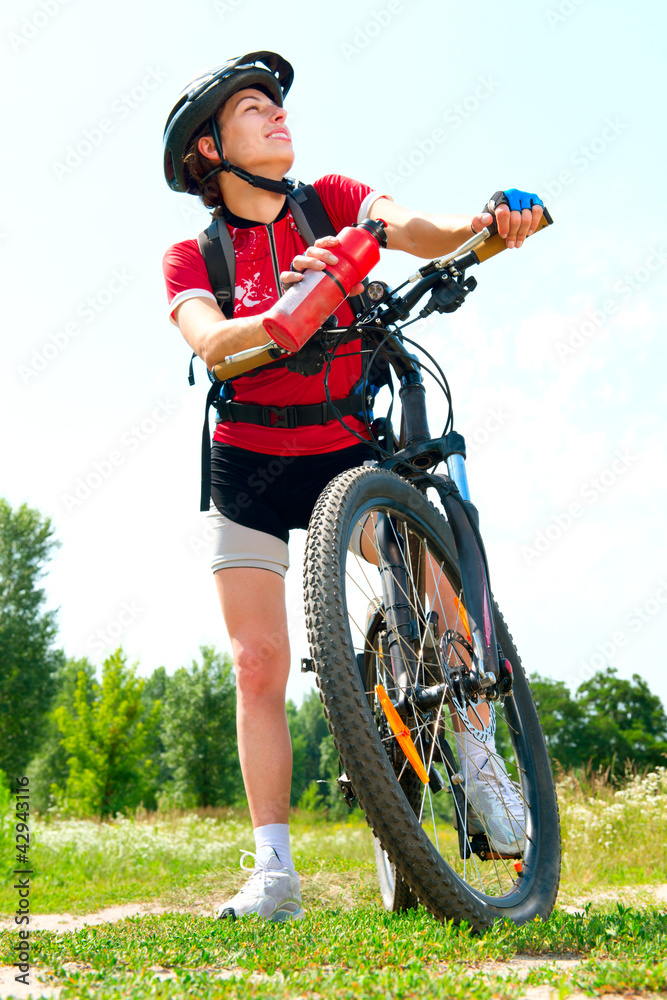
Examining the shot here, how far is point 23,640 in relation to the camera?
24.5 m

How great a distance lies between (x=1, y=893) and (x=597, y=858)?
5950 millimetres

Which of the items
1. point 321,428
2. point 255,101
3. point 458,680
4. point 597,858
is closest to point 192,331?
point 321,428

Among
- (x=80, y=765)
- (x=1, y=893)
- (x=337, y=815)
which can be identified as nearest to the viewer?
(x=1, y=893)

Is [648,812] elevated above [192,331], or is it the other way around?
[192,331]

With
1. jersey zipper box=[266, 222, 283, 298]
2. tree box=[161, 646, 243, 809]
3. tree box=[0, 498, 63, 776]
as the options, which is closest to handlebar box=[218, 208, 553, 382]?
jersey zipper box=[266, 222, 283, 298]

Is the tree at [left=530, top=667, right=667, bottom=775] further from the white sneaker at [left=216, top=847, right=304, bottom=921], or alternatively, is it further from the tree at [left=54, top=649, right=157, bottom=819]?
the white sneaker at [left=216, top=847, right=304, bottom=921]

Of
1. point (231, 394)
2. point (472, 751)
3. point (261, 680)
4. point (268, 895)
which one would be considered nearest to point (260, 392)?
point (231, 394)

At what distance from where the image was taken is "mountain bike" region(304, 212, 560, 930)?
192cm

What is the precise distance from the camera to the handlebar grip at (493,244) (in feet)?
7.46

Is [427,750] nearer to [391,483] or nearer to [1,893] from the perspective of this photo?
[391,483]

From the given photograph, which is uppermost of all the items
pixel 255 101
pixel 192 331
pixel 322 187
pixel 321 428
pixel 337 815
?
pixel 255 101

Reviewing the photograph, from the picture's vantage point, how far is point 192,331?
2412 mm

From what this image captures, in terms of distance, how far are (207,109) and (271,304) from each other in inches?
32.5

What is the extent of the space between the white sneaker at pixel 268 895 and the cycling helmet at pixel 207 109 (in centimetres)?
248
